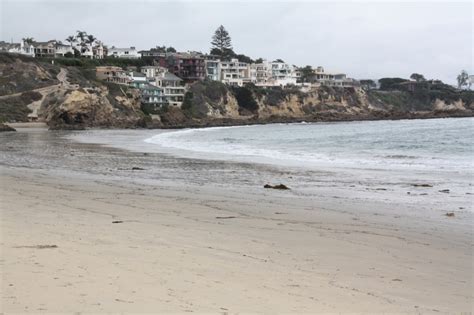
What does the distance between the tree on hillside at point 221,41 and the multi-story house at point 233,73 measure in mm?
15102

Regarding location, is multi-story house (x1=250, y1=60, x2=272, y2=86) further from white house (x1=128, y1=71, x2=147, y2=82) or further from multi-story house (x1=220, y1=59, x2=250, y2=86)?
white house (x1=128, y1=71, x2=147, y2=82)

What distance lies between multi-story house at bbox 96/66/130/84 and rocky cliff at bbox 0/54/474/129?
3.13 metres

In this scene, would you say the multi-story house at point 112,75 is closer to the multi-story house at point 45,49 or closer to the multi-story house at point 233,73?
the multi-story house at point 45,49

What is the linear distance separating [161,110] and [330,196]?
288 ft

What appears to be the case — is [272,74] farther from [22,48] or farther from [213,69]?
[22,48]

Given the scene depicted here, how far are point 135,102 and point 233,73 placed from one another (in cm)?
4634

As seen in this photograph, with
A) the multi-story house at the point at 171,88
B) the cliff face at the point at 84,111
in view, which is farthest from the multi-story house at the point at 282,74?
the cliff face at the point at 84,111

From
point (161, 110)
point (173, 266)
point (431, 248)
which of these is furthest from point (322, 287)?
point (161, 110)

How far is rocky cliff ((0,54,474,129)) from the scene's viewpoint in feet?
240

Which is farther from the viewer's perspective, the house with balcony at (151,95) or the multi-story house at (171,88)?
the multi-story house at (171,88)

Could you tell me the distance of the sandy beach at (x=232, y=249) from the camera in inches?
176

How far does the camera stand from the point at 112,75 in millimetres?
99125

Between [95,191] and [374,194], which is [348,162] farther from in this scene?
[95,191]

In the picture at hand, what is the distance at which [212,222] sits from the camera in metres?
8.35
